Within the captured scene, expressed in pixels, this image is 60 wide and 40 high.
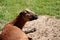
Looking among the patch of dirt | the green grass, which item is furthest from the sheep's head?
the green grass

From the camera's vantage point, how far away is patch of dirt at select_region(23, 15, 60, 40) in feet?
28.1

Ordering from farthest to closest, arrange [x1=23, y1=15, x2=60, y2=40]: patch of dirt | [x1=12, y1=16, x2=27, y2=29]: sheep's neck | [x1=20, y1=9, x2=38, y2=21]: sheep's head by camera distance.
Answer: [x1=23, y1=15, x2=60, y2=40]: patch of dirt → [x1=12, y1=16, x2=27, y2=29]: sheep's neck → [x1=20, y1=9, x2=38, y2=21]: sheep's head

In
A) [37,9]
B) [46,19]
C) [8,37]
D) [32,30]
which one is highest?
[37,9]

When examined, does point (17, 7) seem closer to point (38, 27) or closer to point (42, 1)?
point (42, 1)

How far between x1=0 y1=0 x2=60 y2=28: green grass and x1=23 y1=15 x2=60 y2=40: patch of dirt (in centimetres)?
49

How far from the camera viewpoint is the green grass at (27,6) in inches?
416

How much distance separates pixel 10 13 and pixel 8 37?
4015mm

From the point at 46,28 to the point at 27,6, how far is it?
2.40m

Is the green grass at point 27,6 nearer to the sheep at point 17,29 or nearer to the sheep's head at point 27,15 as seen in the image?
the sheep at point 17,29

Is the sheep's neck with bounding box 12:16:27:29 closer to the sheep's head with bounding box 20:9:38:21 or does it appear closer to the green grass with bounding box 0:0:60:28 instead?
the sheep's head with bounding box 20:9:38:21

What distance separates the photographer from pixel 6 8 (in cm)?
1114

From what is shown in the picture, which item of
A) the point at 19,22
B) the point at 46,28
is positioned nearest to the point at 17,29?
the point at 19,22

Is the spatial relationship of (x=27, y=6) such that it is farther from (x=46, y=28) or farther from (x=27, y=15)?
(x=27, y=15)

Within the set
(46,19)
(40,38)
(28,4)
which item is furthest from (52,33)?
(28,4)
